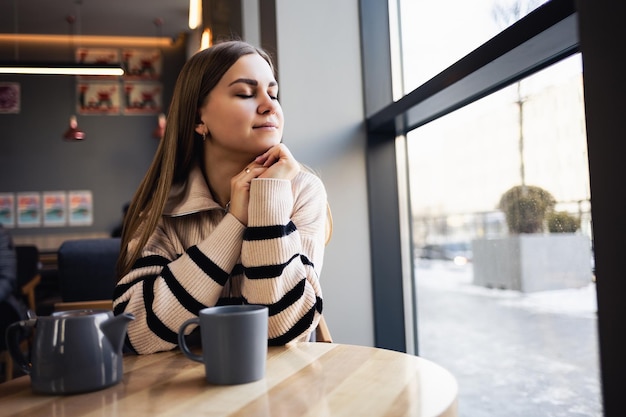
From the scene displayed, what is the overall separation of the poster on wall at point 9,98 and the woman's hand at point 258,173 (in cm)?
679

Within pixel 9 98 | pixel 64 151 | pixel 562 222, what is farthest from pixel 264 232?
pixel 9 98

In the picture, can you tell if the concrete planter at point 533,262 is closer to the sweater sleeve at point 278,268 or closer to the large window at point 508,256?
the large window at point 508,256

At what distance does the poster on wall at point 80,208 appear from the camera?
7102 mm

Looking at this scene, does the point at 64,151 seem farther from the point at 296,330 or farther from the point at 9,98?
the point at 296,330

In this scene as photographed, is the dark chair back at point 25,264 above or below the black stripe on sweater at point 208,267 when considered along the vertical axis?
below

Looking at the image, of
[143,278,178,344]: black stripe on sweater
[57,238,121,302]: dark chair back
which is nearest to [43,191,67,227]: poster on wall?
[57,238,121,302]: dark chair back

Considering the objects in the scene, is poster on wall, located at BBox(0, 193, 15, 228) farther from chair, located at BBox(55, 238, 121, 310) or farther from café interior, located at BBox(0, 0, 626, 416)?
chair, located at BBox(55, 238, 121, 310)

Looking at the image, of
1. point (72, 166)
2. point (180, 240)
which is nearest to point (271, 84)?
point (180, 240)

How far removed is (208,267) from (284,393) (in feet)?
1.46

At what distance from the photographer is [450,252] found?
1877 mm

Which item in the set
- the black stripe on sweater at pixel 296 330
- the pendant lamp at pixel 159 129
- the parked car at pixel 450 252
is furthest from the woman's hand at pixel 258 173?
the pendant lamp at pixel 159 129

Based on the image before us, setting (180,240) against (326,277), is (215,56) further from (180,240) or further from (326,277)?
(326,277)

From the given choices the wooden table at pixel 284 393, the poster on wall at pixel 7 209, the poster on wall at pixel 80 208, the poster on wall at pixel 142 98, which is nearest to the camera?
the wooden table at pixel 284 393

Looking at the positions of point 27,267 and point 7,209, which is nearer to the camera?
point 27,267
